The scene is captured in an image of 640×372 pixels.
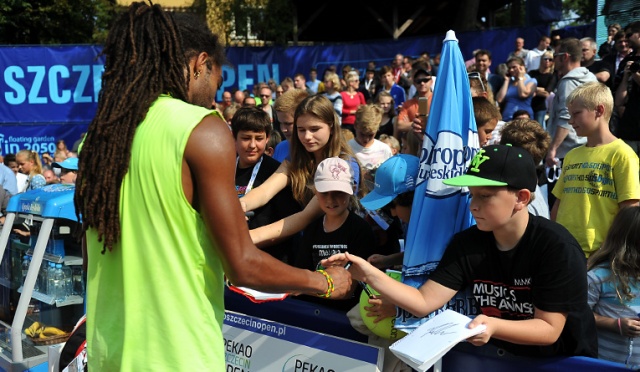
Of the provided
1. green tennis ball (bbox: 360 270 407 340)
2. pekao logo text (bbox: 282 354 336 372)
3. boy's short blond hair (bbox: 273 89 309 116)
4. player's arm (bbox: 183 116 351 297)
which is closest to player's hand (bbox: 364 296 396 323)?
green tennis ball (bbox: 360 270 407 340)

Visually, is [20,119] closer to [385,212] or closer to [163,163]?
[385,212]

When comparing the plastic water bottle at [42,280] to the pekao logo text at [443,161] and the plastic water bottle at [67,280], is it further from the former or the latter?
the pekao logo text at [443,161]

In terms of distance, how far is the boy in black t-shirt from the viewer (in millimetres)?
4434

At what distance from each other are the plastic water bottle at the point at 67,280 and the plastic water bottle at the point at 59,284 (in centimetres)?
1

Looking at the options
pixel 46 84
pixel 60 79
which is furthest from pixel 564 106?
pixel 46 84

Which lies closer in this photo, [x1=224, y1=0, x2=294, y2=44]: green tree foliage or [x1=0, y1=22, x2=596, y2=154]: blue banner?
[x1=0, y1=22, x2=596, y2=154]: blue banner

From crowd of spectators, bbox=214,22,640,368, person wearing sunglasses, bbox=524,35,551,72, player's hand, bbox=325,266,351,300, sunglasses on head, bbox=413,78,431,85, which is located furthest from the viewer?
person wearing sunglasses, bbox=524,35,551,72

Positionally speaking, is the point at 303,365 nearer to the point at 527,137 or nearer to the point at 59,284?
the point at 527,137

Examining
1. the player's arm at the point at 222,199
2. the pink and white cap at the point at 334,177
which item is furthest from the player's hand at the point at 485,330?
the pink and white cap at the point at 334,177

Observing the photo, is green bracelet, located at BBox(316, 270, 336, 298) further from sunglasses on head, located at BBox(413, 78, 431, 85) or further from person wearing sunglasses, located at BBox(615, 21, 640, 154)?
person wearing sunglasses, located at BBox(615, 21, 640, 154)

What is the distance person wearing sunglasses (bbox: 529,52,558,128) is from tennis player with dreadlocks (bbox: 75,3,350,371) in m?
8.36

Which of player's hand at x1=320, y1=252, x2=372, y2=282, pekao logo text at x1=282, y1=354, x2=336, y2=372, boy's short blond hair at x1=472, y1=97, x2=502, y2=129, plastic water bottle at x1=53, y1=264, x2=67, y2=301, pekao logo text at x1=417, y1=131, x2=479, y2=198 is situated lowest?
plastic water bottle at x1=53, y1=264, x2=67, y2=301

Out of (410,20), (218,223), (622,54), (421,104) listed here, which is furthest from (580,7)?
(218,223)

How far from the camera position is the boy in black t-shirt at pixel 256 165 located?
4434mm
